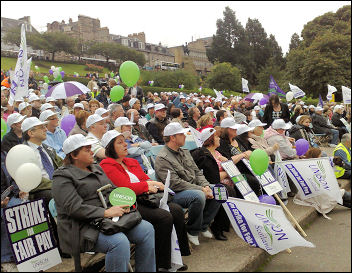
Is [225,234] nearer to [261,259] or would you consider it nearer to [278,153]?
[261,259]

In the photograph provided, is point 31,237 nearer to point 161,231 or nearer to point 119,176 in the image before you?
point 119,176

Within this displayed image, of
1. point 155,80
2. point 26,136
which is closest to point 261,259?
point 26,136

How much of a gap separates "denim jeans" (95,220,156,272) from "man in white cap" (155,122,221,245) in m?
1.04

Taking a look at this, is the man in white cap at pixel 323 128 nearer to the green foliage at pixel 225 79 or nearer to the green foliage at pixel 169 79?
the green foliage at pixel 169 79

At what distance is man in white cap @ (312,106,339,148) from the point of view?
13.4m

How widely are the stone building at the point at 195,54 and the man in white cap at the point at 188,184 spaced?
8133cm

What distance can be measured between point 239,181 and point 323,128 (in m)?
9.51

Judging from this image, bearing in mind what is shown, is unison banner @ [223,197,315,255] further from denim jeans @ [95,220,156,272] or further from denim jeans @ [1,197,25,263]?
denim jeans @ [1,197,25,263]

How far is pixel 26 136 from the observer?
4.51 m

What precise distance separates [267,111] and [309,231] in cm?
509

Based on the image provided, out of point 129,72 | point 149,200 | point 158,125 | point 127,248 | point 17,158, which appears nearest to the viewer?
point 127,248

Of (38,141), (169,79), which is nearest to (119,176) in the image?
(38,141)

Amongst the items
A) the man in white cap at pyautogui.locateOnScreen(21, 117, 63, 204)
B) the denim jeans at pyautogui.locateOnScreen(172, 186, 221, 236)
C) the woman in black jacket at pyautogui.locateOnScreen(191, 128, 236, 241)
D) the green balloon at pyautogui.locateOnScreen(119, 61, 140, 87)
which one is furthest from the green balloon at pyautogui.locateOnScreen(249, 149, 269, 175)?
the green balloon at pyautogui.locateOnScreen(119, 61, 140, 87)

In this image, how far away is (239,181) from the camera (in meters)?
5.30
